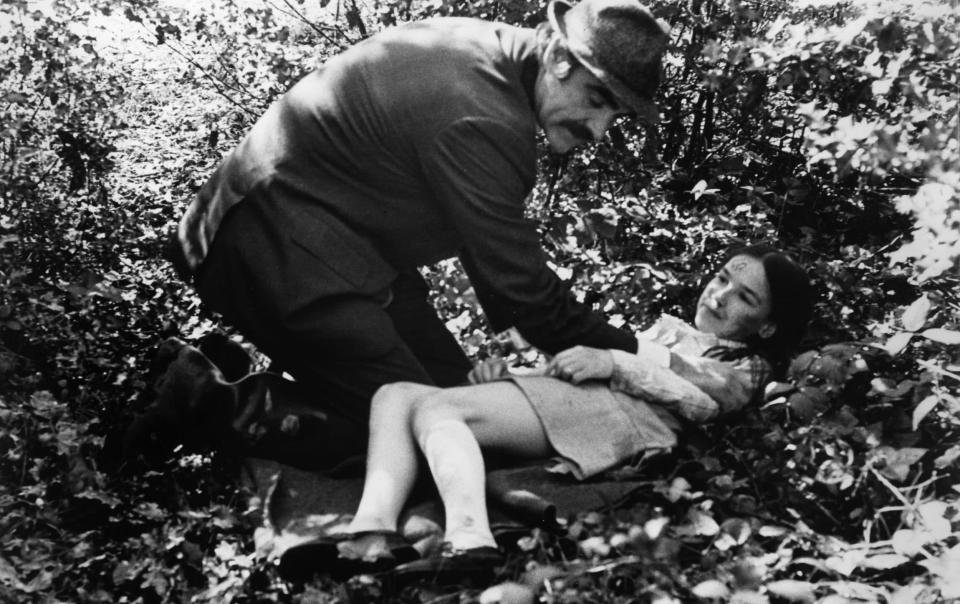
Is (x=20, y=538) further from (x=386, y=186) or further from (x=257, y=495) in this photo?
(x=386, y=186)

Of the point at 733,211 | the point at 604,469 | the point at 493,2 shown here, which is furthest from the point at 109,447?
the point at 733,211

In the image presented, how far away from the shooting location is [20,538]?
316 centimetres

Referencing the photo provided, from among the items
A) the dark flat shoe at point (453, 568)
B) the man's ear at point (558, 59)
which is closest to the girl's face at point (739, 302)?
the man's ear at point (558, 59)

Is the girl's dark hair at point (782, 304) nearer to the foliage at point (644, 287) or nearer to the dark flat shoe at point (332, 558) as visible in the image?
the foliage at point (644, 287)

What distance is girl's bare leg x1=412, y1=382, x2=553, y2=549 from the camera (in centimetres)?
291

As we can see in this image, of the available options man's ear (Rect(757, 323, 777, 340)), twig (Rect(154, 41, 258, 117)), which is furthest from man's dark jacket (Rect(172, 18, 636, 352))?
twig (Rect(154, 41, 258, 117))

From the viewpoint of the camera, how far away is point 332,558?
2797mm

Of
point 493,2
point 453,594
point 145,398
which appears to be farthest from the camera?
point 493,2

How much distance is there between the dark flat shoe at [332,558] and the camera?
2.78m

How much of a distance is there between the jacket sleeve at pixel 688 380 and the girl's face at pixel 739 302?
12 cm

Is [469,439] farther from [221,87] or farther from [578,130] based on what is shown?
[221,87]

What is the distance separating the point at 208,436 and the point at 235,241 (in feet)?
2.27

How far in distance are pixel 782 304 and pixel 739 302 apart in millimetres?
148

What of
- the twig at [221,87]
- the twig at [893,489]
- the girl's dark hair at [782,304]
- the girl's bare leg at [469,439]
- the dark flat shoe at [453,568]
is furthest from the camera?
the twig at [221,87]
